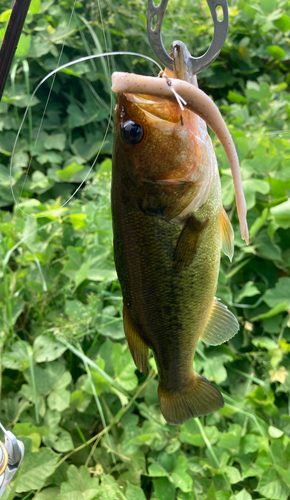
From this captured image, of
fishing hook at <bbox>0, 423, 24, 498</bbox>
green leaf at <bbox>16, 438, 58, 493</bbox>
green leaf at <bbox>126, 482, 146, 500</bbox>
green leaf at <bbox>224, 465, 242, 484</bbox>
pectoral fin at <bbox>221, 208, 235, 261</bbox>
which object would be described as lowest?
green leaf at <bbox>224, 465, 242, 484</bbox>

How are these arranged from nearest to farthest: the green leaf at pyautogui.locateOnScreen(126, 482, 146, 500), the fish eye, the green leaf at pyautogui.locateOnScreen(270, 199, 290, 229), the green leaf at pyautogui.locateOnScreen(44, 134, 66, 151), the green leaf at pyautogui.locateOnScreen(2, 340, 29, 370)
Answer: the fish eye < the green leaf at pyautogui.locateOnScreen(126, 482, 146, 500) < the green leaf at pyautogui.locateOnScreen(2, 340, 29, 370) < the green leaf at pyautogui.locateOnScreen(270, 199, 290, 229) < the green leaf at pyautogui.locateOnScreen(44, 134, 66, 151)

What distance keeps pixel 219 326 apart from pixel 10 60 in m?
0.55

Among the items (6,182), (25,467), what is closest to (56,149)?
(6,182)

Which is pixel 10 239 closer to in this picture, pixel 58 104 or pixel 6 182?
pixel 6 182

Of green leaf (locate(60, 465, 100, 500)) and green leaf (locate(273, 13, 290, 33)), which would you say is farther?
green leaf (locate(273, 13, 290, 33))

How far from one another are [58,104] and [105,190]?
1187mm

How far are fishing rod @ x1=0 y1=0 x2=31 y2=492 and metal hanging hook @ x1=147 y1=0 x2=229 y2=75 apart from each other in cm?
17

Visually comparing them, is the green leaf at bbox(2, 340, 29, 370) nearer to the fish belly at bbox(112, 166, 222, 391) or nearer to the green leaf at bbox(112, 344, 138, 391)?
the green leaf at bbox(112, 344, 138, 391)

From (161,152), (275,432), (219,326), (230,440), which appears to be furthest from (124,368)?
(161,152)

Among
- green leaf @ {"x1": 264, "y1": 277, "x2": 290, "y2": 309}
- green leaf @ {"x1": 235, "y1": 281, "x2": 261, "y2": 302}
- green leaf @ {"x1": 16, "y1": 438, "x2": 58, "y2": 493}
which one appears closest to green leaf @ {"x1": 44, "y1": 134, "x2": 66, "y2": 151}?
green leaf @ {"x1": 235, "y1": 281, "x2": 261, "y2": 302}

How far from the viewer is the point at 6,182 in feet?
6.62

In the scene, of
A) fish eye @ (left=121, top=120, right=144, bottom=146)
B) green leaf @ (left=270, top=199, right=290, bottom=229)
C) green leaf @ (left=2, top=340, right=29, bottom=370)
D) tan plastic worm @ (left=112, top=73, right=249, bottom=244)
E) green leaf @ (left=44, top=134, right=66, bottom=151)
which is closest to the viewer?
tan plastic worm @ (left=112, top=73, right=249, bottom=244)

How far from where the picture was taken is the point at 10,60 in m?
0.51

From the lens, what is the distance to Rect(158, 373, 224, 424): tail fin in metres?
0.67
